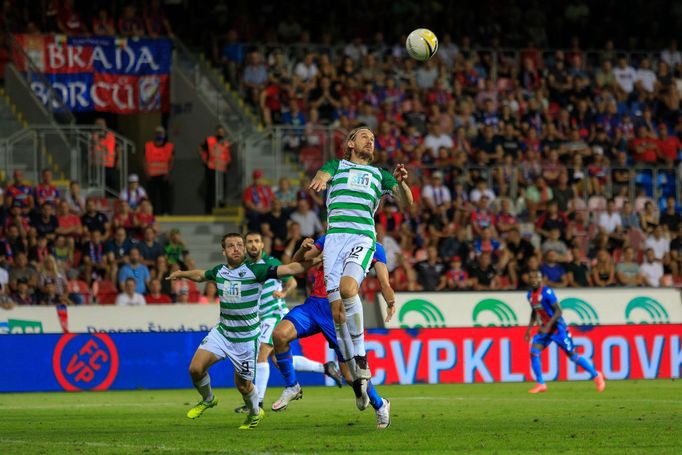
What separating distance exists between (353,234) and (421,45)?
15.5 ft

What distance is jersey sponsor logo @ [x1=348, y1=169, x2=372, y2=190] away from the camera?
39.6 feet

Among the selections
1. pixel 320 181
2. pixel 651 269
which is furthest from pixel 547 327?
pixel 320 181

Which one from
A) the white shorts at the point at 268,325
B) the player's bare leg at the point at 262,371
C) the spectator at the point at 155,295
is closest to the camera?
the player's bare leg at the point at 262,371

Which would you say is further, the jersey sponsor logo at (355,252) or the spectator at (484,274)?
the spectator at (484,274)

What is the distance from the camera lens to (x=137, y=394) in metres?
20.4

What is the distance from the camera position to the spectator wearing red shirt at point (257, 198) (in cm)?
2566

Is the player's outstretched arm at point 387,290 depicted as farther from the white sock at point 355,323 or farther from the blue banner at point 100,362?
the blue banner at point 100,362

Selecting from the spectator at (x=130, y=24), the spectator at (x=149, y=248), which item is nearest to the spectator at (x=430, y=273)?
the spectator at (x=149, y=248)

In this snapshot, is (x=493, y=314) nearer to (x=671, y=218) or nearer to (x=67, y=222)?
(x=671, y=218)

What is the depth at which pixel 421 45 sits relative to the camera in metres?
16.2

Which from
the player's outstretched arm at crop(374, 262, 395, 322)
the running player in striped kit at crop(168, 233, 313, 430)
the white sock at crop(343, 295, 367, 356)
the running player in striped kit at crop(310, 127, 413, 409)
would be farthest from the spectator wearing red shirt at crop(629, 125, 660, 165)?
the white sock at crop(343, 295, 367, 356)

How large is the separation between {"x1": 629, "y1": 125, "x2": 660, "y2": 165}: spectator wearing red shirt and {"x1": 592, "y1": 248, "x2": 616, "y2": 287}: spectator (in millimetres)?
4540

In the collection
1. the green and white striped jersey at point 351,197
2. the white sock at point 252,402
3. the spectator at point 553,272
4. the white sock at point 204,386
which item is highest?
the green and white striped jersey at point 351,197

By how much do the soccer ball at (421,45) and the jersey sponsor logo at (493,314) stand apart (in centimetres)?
950
